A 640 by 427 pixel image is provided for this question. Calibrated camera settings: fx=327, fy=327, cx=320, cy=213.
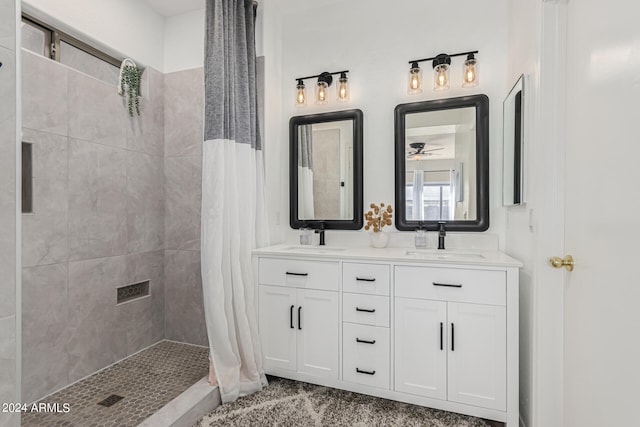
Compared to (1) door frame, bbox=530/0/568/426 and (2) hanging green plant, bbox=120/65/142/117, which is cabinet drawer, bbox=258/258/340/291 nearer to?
(1) door frame, bbox=530/0/568/426

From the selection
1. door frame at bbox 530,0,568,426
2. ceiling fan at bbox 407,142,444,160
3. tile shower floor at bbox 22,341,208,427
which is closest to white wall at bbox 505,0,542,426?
door frame at bbox 530,0,568,426

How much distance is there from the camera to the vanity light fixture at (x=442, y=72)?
7.19 ft

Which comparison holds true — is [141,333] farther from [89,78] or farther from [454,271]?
[454,271]

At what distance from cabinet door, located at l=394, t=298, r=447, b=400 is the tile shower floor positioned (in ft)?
4.43

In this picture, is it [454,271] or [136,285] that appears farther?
[136,285]

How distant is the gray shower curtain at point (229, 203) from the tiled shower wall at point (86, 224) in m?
0.93

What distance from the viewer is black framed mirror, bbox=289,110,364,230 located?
2506mm

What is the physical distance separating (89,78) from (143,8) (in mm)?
899

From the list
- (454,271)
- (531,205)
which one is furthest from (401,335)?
(531,205)

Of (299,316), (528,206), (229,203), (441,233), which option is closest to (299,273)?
(299,316)

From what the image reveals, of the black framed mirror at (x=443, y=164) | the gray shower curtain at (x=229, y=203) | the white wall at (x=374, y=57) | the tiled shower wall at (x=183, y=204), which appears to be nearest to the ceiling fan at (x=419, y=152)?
the black framed mirror at (x=443, y=164)

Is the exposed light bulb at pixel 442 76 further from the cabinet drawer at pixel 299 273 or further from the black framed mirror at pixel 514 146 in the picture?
the cabinet drawer at pixel 299 273

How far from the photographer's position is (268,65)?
2.59m

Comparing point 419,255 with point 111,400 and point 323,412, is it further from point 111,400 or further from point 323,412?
point 111,400
